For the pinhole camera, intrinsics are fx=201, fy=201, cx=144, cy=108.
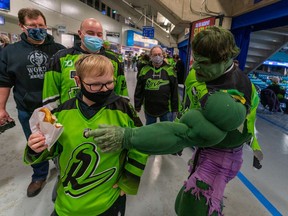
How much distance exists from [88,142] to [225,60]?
0.77 meters

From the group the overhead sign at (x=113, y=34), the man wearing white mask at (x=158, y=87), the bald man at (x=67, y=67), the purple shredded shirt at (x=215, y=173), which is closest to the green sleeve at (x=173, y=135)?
the purple shredded shirt at (x=215, y=173)

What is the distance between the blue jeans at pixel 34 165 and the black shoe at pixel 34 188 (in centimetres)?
4

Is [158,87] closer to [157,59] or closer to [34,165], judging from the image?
[157,59]

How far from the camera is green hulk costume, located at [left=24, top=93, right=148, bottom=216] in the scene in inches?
38.3

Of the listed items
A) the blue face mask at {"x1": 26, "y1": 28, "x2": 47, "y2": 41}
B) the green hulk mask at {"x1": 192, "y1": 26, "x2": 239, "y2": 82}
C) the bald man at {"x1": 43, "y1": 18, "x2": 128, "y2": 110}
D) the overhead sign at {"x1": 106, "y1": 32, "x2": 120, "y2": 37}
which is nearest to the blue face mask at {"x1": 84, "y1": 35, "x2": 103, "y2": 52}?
the bald man at {"x1": 43, "y1": 18, "x2": 128, "y2": 110}

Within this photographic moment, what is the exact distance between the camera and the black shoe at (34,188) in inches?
74.0

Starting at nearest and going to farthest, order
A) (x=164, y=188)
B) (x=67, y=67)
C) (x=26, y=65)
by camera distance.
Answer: (x=67, y=67)
(x=26, y=65)
(x=164, y=188)

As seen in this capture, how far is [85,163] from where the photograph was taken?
38.7 inches

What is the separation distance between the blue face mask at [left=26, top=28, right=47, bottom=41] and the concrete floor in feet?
4.67

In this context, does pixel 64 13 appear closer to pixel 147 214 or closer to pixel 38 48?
pixel 38 48

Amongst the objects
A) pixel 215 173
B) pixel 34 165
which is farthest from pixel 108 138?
pixel 34 165

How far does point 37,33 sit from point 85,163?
1333mm

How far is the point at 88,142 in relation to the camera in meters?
0.97

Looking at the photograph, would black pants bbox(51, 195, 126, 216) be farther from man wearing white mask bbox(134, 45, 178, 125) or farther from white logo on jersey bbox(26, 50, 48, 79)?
man wearing white mask bbox(134, 45, 178, 125)
